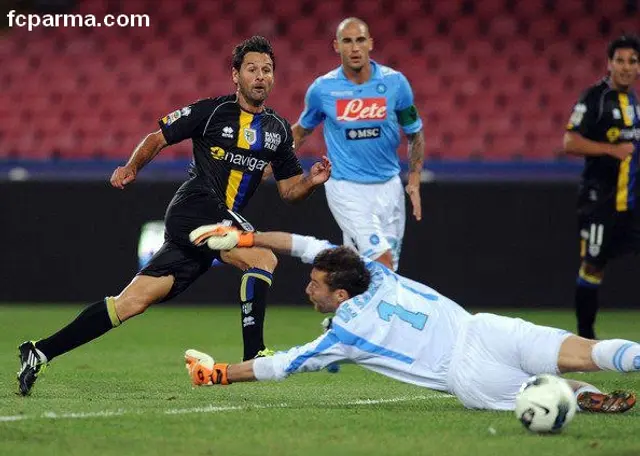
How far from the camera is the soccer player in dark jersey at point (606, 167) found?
994 centimetres

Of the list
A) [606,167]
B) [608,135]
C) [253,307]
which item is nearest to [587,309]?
[606,167]

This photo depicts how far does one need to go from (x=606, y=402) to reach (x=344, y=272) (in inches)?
56.9

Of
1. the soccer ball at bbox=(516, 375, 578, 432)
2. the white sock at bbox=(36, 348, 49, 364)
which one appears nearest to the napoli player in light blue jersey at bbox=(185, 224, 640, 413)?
the soccer ball at bbox=(516, 375, 578, 432)

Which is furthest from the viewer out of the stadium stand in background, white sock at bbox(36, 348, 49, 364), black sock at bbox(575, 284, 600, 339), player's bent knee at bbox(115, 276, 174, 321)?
the stadium stand in background

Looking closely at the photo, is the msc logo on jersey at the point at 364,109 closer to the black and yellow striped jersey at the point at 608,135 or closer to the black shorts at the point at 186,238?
the black and yellow striped jersey at the point at 608,135

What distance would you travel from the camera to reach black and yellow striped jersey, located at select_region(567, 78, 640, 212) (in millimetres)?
9977

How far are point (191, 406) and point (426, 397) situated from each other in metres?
1.41

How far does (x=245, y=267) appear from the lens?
24.3 ft

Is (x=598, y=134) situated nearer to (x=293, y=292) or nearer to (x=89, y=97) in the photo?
(x=293, y=292)

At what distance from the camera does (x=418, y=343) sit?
6.04 metres

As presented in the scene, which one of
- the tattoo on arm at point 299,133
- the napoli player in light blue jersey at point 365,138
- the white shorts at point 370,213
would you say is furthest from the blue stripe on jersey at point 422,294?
the tattoo on arm at point 299,133

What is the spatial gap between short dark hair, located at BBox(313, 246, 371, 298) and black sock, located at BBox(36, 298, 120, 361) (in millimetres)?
1659

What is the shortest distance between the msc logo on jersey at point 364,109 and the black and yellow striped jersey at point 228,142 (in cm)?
158

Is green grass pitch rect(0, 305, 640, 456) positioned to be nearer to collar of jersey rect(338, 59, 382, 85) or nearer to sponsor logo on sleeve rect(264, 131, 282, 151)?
sponsor logo on sleeve rect(264, 131, 282, 151)
